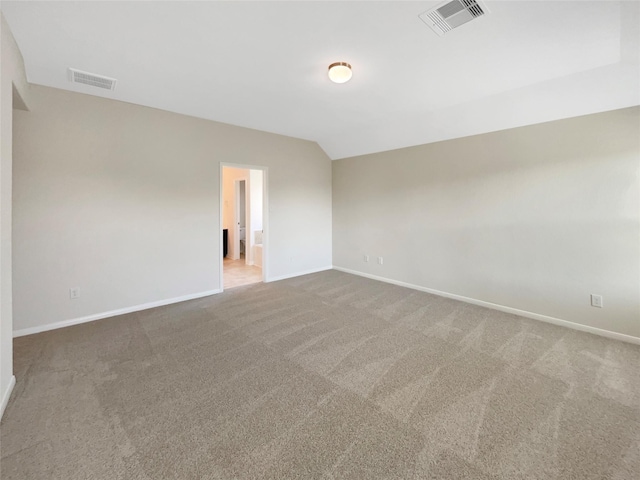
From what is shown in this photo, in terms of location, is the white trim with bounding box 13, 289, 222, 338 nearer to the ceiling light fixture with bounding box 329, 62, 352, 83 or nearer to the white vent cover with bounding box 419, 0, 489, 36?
the ceiling light fixture with bounding box 329, 62, 352, 83

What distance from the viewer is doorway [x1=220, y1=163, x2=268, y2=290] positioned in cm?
512

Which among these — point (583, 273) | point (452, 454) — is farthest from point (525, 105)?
point (452, 454)

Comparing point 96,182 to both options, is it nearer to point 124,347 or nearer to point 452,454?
point 124,347

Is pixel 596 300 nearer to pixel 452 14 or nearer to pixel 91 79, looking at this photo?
pixel 452 14

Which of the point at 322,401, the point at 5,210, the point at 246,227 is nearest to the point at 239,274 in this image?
the point at 246,227

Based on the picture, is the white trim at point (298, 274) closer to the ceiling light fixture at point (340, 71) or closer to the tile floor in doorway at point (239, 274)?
the tile floor in doorway at point (239, 274)

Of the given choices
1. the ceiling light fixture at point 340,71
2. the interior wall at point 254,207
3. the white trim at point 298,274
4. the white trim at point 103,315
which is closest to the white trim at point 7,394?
the white trim at point 103,315

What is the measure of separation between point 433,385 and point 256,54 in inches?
123

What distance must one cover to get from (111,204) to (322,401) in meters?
3.39

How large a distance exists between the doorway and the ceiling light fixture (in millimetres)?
2481

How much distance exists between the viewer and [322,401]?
191 centimetres

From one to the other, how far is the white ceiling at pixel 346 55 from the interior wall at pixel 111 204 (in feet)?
1.07

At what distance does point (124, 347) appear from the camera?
264cm

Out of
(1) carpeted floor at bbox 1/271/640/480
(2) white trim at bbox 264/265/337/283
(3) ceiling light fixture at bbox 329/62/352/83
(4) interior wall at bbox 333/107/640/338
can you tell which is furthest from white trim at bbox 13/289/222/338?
(3) ceiling light fixture at bbox 329/62/352/83
